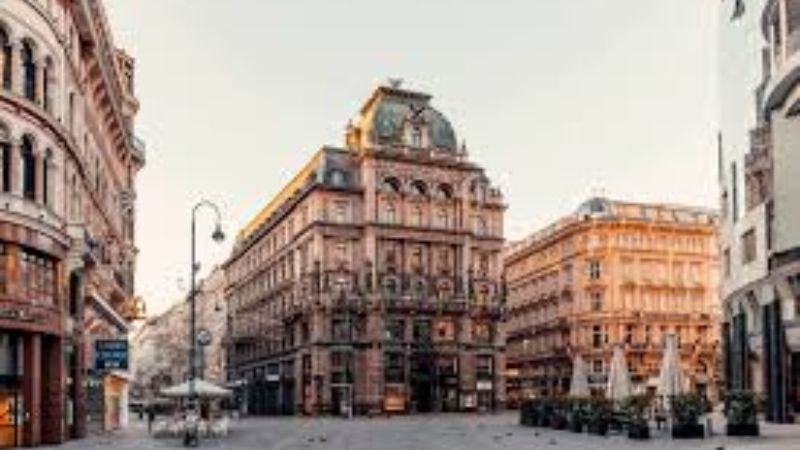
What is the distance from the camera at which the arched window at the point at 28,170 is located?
36.2 m

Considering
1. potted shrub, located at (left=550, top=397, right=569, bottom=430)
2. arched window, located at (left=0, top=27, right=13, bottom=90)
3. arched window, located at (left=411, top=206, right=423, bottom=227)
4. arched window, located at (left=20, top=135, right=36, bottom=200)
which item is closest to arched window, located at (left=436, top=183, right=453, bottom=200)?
arched window, located at (left=411, top=206, right=423, bottom=227)

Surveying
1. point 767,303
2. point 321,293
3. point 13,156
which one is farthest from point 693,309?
point 13,156

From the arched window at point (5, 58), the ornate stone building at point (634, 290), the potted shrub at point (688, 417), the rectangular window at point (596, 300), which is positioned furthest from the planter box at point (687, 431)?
the rectangular window at point (596, 300)

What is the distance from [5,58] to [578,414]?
85.3ft

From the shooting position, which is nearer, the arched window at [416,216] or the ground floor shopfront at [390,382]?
the ground floor shopfront at [390,382]

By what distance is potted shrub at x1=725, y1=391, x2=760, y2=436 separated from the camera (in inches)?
1483

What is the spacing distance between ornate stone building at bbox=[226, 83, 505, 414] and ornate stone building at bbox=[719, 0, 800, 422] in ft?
102

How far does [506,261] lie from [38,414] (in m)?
97.9

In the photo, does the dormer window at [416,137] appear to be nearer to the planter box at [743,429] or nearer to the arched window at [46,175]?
the arched window at [46,175]

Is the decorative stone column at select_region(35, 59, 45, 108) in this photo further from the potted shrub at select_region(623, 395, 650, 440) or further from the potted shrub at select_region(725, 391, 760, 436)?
the potted shrub at select_region(725, 391, 760, 436)

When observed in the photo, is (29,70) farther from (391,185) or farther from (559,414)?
(391,185)

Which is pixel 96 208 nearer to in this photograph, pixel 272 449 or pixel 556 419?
pixel 272 449

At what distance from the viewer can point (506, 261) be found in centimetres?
13125

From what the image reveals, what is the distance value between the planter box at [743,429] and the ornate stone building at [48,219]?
75.0ft
